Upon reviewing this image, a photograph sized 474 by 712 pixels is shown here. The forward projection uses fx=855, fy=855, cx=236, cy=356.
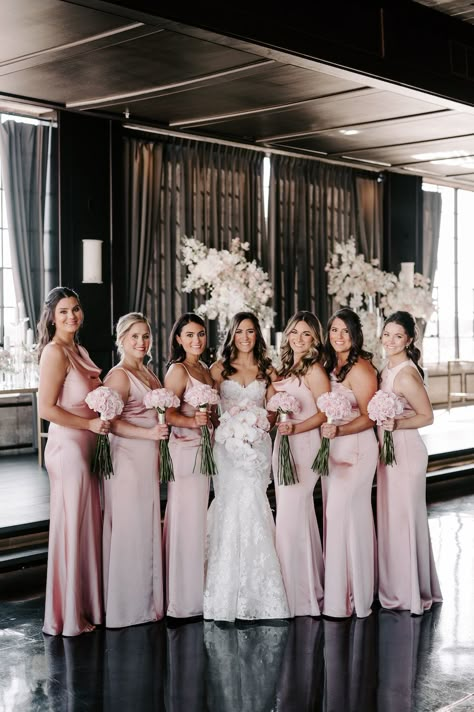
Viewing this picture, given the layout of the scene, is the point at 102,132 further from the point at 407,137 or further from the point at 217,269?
the point at 407,137

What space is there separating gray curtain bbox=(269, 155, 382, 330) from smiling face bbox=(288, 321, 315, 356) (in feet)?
18.4

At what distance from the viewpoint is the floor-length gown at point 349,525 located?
4832mm

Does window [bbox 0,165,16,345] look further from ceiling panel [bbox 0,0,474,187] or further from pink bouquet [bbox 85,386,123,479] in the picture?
pink bouquet [bbox 85,386,123,479]

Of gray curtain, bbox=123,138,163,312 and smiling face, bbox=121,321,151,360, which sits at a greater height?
gray curtain, bbox=123,138,163,312

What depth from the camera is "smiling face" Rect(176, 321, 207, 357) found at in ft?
16.0

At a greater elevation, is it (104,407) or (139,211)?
(139,211)

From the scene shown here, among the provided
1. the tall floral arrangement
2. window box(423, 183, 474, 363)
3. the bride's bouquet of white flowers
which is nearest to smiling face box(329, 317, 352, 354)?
the bride's bouquet of white flowers

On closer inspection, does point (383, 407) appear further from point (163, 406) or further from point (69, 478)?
point (69, 478)

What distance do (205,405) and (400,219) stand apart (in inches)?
328

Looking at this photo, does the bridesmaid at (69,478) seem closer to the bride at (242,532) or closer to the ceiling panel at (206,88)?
the bride at (242,532)

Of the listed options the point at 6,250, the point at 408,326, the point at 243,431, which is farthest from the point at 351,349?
the point at 6,250

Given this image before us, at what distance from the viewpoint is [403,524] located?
5.02 metres

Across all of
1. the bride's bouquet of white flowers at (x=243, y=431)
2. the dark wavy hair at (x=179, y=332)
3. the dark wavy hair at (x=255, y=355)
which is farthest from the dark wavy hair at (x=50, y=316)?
the bride's bouquet of white flowers at (x=243, y=431)

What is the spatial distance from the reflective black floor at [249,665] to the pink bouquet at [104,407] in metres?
0.94
